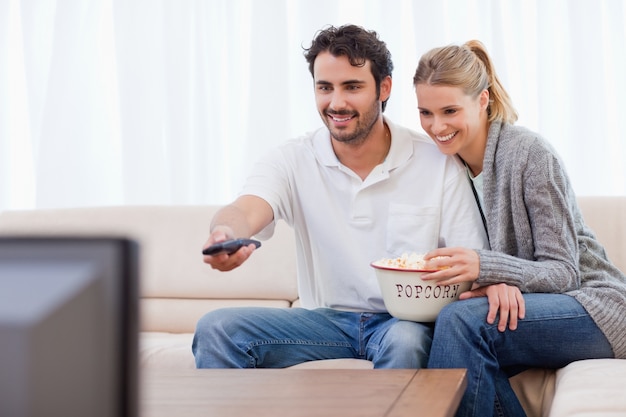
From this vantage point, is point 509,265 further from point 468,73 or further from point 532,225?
point 468,73

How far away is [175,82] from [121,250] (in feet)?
10.2

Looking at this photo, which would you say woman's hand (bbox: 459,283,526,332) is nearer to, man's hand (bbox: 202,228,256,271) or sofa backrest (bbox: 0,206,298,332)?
man's hand (bbox: 202,228,256,271)

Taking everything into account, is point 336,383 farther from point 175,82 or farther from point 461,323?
point 175,82

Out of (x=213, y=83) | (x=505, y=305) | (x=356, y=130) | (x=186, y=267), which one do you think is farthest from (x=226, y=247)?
(x=213, y=83)

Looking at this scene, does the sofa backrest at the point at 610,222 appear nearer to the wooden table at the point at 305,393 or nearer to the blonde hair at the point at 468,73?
the blonde hair at the point at 468,73

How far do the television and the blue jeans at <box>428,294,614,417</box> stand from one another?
4.46ft

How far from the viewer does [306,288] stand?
7.47 feet

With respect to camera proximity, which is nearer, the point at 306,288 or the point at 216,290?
the point at 306,288

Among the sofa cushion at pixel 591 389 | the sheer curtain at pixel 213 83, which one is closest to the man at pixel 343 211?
the sofa cushion at pixel 591 389

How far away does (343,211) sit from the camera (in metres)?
2.18

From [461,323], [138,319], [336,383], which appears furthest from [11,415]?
[461,323]

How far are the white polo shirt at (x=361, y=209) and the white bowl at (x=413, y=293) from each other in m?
0.20

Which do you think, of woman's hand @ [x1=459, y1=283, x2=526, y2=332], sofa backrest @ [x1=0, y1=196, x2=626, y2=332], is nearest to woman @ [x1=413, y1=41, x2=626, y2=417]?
woman's hand @ [x1=459, y1=283, x2=526, y2=332]

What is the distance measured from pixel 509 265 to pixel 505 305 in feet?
0.31
